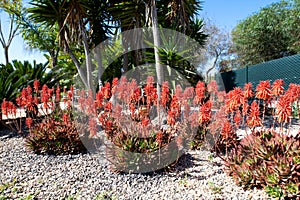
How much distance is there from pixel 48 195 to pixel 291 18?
46.2ft

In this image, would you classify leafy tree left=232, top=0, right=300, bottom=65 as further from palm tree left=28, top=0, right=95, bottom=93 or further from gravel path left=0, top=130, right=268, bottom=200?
gravel path left=0, top=130, right=268, bottom=200

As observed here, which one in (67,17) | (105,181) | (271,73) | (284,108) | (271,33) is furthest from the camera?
(271,33)

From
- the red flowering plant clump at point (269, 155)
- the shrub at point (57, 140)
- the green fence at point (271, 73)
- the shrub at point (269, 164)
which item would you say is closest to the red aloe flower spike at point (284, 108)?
the red flowering plant clump at point (269, 155)

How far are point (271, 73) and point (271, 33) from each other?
808 centimetres

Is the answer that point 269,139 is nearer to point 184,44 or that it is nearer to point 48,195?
point 48,195

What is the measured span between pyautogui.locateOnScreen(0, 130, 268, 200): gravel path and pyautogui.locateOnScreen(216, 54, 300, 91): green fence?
14.6 feet

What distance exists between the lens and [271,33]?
46.3ft

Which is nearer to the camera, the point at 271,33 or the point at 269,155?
the point at 269,155

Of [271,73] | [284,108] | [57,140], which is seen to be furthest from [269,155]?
[271,73]

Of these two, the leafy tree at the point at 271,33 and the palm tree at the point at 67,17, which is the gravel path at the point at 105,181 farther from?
the leafy tree at the point at 271,33

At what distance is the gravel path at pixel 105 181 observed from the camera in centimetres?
255

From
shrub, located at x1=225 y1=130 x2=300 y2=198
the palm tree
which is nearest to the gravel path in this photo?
shrub, located at x1=225 y1=130 x2=300 y2=198

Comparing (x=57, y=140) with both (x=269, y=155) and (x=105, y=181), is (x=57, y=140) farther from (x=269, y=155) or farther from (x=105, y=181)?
(x=269, y=155)

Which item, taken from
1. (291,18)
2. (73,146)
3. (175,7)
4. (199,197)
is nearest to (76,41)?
(175,7)
